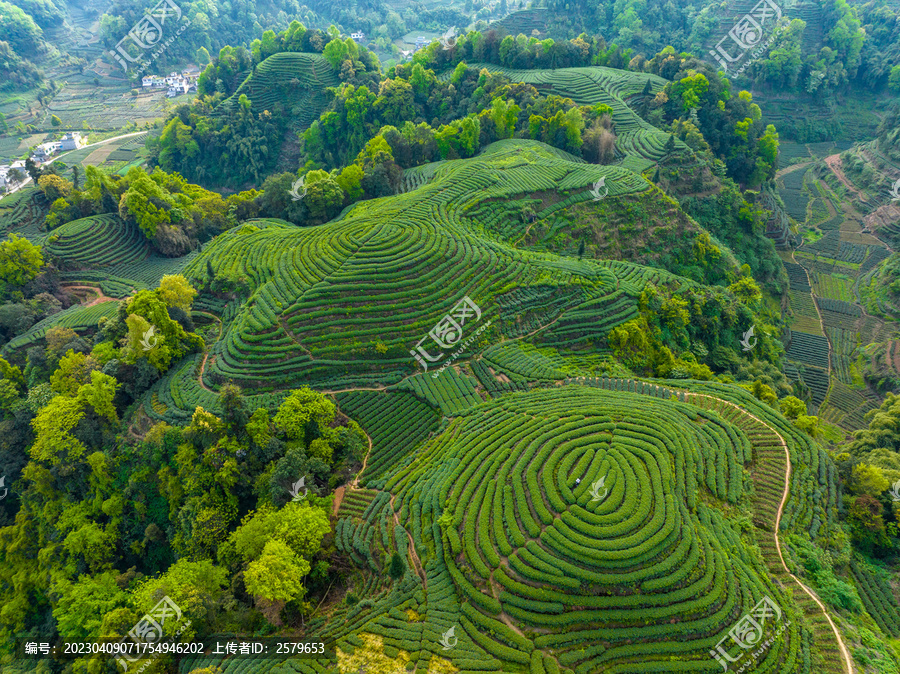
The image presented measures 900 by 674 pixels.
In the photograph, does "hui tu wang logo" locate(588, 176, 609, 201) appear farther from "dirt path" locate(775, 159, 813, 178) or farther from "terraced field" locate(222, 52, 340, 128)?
"terraced field" locate(222, 52, 340, 128)

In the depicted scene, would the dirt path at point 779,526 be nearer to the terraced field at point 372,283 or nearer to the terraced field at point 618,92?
the terraced field at point 372,283

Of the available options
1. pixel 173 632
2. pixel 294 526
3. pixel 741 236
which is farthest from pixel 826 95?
pixel 173 632

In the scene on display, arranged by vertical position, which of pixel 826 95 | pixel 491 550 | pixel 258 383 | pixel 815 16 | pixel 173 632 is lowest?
pixel 173 632

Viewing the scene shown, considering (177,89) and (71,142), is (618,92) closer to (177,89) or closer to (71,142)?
(71,142)

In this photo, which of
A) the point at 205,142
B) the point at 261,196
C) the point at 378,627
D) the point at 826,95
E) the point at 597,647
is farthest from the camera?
the point at 826,95

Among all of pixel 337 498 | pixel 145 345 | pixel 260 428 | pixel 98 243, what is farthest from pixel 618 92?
pixel 98 243

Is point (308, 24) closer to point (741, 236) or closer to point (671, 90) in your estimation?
point (671, 90)
